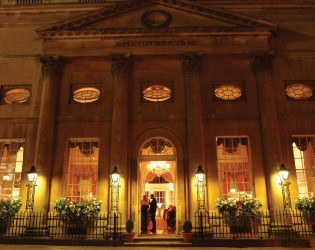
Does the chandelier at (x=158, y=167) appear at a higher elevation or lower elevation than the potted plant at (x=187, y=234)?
higher

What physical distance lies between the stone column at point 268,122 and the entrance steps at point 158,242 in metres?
4.71

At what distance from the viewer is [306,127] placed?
16188mm

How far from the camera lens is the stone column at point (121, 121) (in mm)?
15039

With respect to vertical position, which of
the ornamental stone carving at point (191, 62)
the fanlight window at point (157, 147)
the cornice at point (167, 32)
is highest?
the cornice at point (167, 32)

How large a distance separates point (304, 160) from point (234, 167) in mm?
3519

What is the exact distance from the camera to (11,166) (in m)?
16.4

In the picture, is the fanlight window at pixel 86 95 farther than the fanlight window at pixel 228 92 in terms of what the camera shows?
Yes

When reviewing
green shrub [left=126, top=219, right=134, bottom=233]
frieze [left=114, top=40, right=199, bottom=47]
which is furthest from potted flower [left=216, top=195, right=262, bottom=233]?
frieze [left=114, top=40, right=199, bottom=47]

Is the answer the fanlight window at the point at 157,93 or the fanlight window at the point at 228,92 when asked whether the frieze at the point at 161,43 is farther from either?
the fanlight window at the point at 228,92

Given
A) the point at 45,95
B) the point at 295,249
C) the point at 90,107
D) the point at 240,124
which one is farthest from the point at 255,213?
the point at 45,95

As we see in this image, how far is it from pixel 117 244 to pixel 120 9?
38.9 feet

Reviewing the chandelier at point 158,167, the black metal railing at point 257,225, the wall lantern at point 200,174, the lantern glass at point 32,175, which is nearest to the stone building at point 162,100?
the black metal railing at point 257,225

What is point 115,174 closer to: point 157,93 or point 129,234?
point 129,234

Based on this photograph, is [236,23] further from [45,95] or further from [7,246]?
[7,246]
